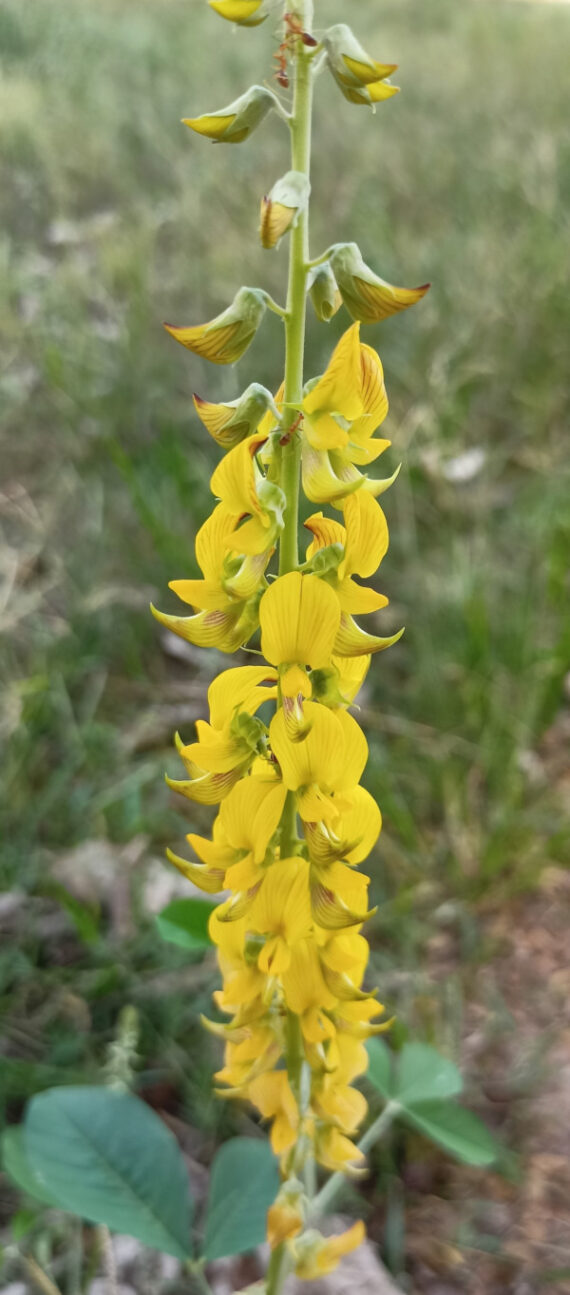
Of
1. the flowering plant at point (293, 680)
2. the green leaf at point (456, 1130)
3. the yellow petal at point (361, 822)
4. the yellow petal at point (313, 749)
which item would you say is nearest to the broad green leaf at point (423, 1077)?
the green leaf at point (456, 1130)

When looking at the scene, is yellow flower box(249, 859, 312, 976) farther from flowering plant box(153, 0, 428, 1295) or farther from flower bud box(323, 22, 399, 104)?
flower bud box(323, 22, 399, 104)

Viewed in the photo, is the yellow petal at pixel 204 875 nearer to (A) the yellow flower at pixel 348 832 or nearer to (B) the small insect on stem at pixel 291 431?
(A) the yellow flower at pixel 348 832

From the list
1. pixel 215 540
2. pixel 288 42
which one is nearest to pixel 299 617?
pixel 215 540

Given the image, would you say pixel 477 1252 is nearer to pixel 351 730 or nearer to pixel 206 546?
pixel 351 730

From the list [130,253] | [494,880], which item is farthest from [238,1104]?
[130,253]

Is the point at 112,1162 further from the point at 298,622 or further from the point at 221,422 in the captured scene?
the point at 221,422

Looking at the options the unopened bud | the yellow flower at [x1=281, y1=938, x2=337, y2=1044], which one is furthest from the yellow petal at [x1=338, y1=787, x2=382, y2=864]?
the unopened bud

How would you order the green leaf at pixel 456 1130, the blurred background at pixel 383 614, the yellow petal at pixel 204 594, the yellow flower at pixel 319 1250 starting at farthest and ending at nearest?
the blurred background at pixel 383 614 < the green leaf at pixel 456 1130 < the yellow flower at pixel 319 1250 < the yellow petal at pixel 204 594
